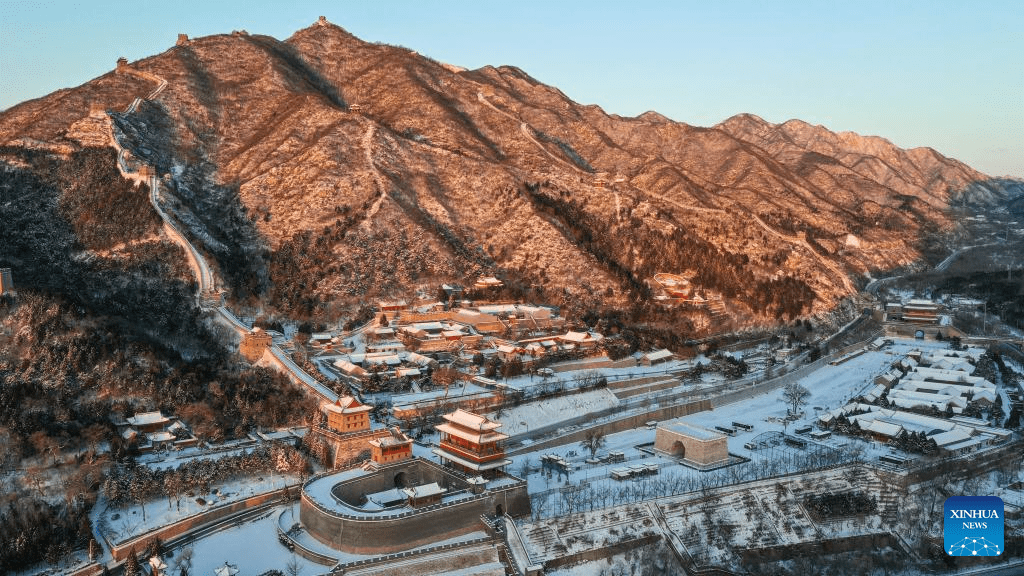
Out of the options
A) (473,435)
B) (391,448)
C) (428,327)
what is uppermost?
(428,327)

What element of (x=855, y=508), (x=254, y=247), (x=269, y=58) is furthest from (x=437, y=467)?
(x=269, y=58)

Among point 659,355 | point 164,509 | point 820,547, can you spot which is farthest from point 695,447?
point 164,509

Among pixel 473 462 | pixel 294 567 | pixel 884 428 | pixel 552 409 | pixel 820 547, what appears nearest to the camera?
pixel 294 567

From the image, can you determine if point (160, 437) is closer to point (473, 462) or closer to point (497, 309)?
point (473, 462)

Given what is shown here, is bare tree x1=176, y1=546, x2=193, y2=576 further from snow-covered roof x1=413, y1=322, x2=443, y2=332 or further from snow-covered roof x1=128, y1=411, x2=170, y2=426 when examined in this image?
snow-covered roof x1=413, y1=322, x2=443, y2=332

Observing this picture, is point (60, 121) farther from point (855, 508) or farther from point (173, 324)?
point (855, 508)

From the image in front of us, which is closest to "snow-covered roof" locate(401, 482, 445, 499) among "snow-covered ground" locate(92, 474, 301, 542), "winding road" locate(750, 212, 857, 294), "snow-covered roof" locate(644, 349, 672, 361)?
"snow-covered ground" locate(92, 474, 301, 542)

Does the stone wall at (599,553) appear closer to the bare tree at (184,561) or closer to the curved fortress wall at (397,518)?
the curved fortress wall at (397,518)

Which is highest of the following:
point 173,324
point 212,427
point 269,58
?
point 269,58
